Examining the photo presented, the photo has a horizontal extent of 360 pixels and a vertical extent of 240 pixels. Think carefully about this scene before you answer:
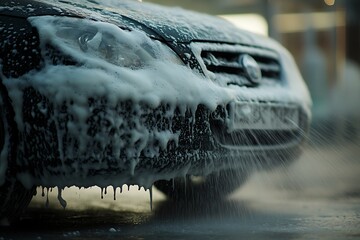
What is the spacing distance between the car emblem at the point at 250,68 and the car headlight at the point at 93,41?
41.2 inches

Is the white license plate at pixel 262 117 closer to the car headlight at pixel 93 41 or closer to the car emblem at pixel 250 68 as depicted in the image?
the car emblem at pixel 250 68

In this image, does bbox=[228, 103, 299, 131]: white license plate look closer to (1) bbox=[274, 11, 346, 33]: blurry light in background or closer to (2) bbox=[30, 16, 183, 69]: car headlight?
(2) bbox=[30, 16, 183, 69]: car headlight

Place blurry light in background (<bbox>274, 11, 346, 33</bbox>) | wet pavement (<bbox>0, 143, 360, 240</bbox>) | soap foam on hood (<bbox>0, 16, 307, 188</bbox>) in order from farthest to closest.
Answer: blurry light in background (<bbox>274, 11, 346, 33</bbox>) < wet pavement (<bbox>0, 143, 360, 240</bbox>) < soap foam on hood (<bbox>0, 16, 307, 188</bbox>)

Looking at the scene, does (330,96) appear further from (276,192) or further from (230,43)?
(230,43)

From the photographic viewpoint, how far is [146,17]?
4.63m

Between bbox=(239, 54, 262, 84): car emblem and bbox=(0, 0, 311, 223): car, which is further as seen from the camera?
bbox=(239, 54, 262, 84): car emblem

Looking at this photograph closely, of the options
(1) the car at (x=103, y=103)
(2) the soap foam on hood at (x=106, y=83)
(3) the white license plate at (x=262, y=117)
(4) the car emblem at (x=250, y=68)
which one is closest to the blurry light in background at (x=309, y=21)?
(3) the white license plate at (x=262, y=117)

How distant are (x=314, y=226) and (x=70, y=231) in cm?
136

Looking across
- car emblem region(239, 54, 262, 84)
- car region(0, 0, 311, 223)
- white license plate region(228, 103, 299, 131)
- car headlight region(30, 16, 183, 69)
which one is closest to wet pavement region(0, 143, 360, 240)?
car region(0, 0, 311, 223)

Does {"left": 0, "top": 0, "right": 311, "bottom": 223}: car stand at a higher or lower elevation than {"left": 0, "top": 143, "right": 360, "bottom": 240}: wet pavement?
higher

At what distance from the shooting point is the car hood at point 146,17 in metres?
4.17

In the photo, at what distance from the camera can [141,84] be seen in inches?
155

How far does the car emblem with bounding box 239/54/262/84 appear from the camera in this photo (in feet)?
16.6

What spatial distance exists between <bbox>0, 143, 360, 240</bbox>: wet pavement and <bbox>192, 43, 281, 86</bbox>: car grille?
0.81m
